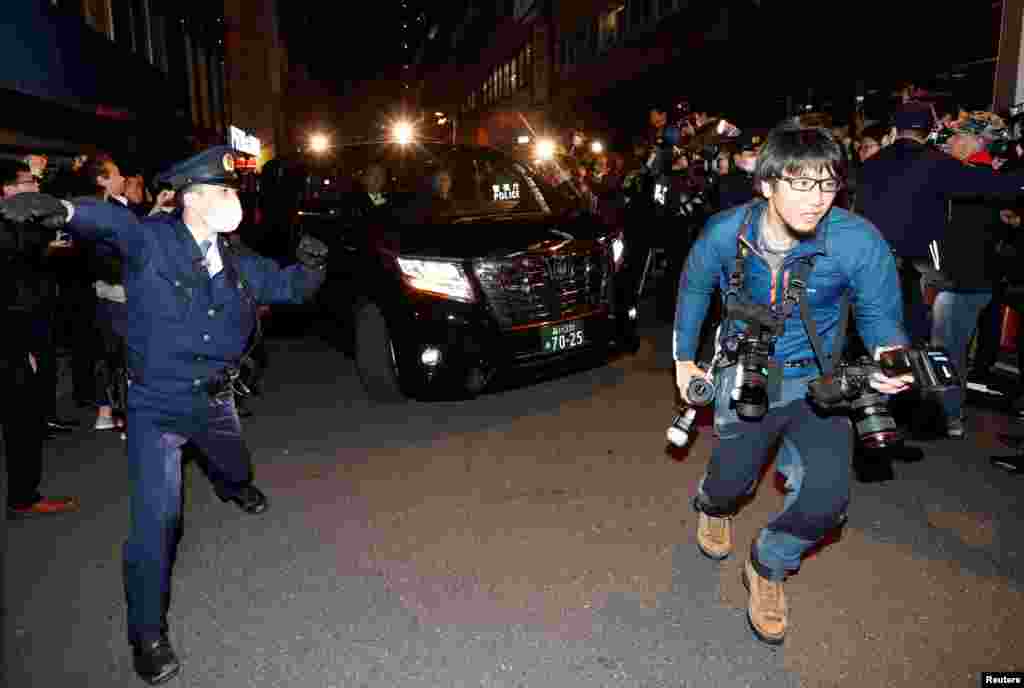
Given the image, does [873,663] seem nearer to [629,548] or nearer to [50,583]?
→ [629,548]

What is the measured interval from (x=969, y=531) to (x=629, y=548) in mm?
1789

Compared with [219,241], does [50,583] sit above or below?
below

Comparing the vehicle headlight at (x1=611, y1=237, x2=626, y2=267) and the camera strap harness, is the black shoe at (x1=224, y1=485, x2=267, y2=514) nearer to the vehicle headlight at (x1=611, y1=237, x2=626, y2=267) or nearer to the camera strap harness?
the camera strap harness

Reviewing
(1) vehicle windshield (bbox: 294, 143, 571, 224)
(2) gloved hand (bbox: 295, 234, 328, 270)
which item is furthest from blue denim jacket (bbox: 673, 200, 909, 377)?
(1) vehicle windshield (bbox: 294, 143, 571, 224)

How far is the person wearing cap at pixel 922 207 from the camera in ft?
16.3

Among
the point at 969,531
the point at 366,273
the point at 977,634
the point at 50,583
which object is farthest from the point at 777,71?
the point at 50,583

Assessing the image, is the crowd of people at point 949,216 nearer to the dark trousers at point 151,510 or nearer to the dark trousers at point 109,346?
the dark trousers at point 151,510

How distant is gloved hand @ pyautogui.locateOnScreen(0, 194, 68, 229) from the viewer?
234cm

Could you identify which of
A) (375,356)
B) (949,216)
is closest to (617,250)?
(375,356)

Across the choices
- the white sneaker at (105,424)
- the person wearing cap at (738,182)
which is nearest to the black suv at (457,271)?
the person wearing cap at (738,182)

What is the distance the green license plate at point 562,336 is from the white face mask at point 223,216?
9.39ft

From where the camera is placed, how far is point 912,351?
2395 millimetres

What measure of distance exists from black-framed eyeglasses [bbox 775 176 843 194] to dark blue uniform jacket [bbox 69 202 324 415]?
217cm

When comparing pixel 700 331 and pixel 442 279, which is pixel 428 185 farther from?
pixel 700 331
